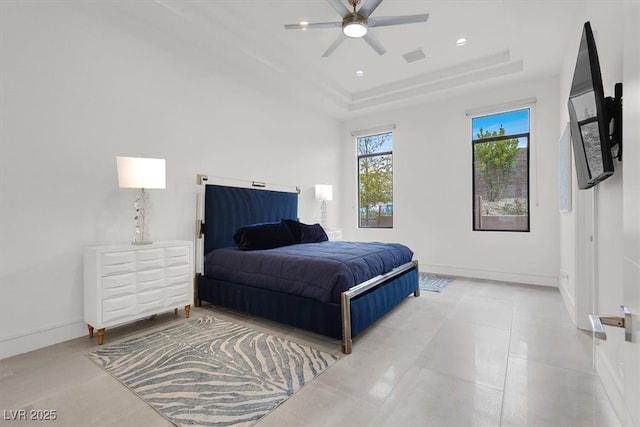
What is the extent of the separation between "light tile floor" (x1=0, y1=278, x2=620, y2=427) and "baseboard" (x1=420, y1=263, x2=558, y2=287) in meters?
1.55

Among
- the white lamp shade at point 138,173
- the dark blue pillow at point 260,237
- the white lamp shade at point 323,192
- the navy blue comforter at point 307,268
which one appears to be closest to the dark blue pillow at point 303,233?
the dark blue pillow at point 260,237

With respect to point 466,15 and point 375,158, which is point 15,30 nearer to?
point 466,15

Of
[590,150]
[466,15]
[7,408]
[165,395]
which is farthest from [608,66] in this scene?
[7,408]

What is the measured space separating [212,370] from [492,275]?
4.41 meters

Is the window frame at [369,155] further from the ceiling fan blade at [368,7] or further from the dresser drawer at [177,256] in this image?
the dresser drawer at [177,256]

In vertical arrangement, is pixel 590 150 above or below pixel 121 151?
below

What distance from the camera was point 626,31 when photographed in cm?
74

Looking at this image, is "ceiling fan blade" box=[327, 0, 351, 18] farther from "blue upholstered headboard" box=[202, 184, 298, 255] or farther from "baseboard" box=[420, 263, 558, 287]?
"baseboard" box=[420, 263, 558, 287]

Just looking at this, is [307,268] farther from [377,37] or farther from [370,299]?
[377,37]

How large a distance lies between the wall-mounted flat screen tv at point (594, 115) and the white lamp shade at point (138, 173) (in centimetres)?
324

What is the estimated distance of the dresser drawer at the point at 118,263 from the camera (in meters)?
2.51

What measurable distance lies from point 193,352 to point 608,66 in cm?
352

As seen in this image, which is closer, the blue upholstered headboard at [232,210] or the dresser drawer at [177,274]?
the dresser drawer at [177,274]

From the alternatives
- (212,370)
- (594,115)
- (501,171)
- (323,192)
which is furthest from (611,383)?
(323,192)
